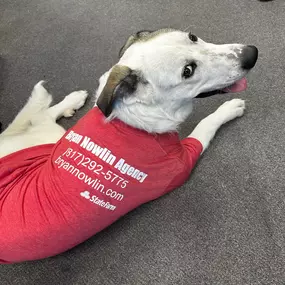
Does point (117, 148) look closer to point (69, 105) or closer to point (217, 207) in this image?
point (217, 207)

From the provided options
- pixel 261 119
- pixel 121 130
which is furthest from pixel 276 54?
pixel 121 130

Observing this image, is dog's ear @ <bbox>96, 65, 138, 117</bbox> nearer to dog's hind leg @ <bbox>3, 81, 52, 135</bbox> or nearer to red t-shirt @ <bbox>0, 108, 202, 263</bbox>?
red t-shirt @ <bbox>0, 108, 202, 263</bbox>

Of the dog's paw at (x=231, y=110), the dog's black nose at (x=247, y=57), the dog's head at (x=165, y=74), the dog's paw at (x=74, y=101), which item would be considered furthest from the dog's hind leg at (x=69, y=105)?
the dog's black nose at (x=247, y=57)

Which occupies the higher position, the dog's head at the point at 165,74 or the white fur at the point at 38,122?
the dog's head at the point at 165,74

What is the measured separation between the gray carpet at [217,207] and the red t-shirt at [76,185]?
40 centimetres

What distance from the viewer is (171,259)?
2.27 m

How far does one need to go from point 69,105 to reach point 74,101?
0.06 m

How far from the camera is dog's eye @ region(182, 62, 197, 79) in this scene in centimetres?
189

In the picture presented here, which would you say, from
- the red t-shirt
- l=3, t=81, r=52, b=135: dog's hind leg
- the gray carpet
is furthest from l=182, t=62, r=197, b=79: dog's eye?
l=3, t=81, r=52, b=135: dog's hind leg

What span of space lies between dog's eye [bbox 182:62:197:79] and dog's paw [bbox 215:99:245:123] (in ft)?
2.45

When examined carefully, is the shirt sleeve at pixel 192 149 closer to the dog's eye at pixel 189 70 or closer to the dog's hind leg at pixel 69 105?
the dog's eye at pixel 189 70

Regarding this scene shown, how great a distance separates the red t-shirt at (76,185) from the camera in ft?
6.30

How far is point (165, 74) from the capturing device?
1.89m

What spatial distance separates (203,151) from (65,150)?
3.27ft
